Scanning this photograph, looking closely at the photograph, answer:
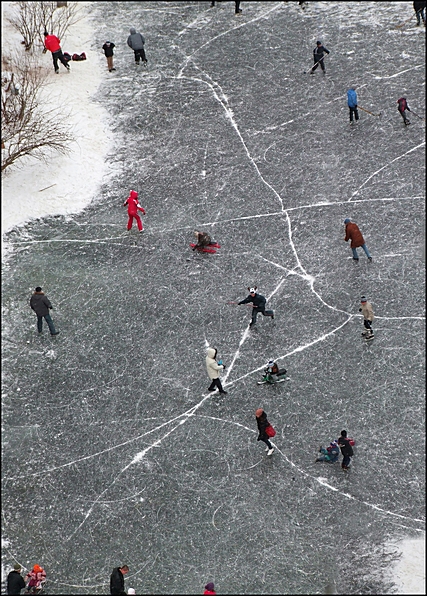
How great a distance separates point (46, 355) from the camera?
24.5 meters

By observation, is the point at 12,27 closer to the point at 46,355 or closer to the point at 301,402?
the point at 46,355

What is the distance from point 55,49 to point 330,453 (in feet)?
66.7

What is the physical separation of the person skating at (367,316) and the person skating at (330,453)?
3695mm

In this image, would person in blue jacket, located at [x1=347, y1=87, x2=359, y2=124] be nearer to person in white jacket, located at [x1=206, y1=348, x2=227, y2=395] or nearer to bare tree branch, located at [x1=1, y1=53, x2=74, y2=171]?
bare tree branch, located at [x1=1, y1=53, x2=74, y2=171]

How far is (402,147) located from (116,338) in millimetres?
11321

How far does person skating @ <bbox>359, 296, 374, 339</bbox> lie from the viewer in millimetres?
22862

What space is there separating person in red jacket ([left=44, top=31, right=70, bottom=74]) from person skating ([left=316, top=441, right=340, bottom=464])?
2002 cm

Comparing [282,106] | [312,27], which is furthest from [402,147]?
[312,27]

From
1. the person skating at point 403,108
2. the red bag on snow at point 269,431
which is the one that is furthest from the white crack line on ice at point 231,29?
the red bag on snow at point 269,431

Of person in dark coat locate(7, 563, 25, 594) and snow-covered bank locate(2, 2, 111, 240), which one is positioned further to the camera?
snow-covered bank locate(2, 2, 111, 240)

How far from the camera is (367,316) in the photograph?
23.1 m

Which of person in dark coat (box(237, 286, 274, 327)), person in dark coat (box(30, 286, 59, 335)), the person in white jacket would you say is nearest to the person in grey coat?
person in dark coat (box(30, 286, 59, 335))

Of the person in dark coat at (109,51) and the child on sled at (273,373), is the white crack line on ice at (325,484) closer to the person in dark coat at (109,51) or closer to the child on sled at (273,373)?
the child on sled at (273,373)

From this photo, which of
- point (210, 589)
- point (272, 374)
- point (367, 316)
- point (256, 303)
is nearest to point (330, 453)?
point (272, 374)
